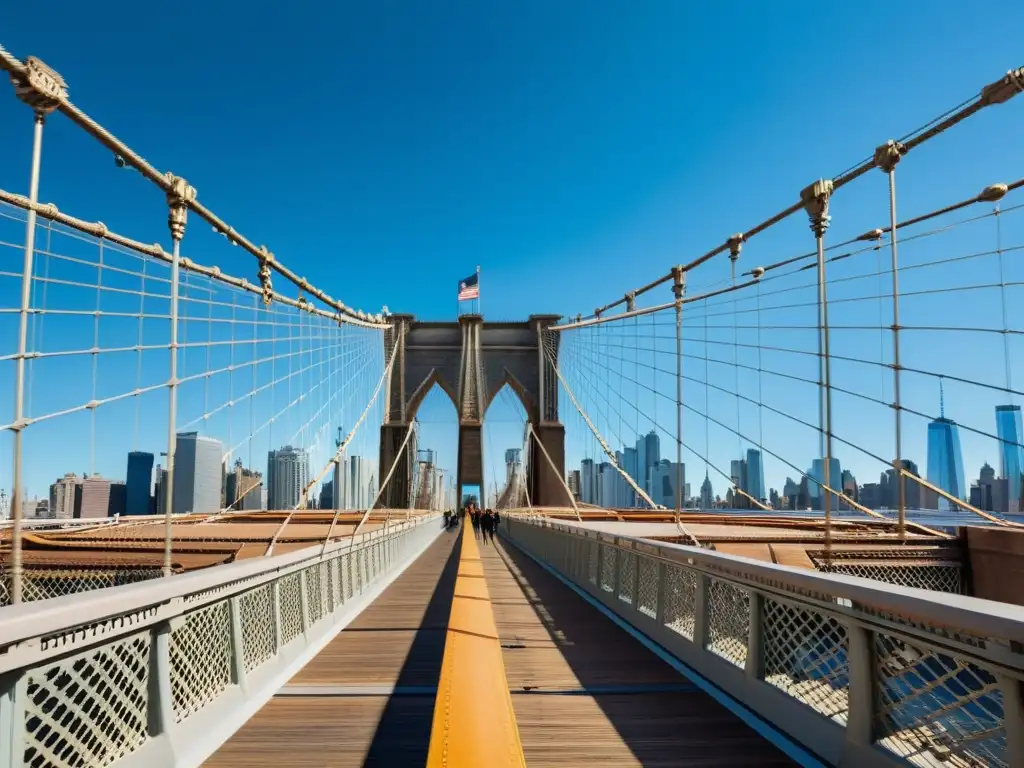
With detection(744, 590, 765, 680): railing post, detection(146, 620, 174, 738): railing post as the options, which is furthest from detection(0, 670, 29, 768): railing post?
detection(744, 590, 765, 680): railing post

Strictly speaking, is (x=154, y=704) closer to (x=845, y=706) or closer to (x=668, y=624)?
(x=845, y=706)

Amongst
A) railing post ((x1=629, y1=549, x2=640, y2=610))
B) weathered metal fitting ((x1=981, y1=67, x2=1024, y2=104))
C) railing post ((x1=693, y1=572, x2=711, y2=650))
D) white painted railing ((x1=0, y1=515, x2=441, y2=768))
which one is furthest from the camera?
railing post ((x1=629, y1=549, x2=640, y2=610))

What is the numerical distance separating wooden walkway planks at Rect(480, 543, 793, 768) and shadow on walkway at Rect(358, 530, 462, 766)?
471 mm

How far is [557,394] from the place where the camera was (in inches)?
1481

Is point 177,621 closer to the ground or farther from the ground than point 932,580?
farther from the ground

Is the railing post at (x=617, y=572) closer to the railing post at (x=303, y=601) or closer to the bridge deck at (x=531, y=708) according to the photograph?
the bridge deck at (x=531, y=708)

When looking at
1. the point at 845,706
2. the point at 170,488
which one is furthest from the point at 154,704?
the point at 845,706

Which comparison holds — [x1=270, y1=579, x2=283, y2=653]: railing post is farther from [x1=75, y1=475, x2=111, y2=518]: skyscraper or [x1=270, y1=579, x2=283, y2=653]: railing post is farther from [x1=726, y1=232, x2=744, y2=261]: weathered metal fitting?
[x1=75, y1=475, x2=111, y2=518]: skyscraper

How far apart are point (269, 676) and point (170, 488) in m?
1.34

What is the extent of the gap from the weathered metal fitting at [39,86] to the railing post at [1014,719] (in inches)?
212

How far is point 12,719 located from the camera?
2090 mm

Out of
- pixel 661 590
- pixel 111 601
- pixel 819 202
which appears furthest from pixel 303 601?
pixel 819 202

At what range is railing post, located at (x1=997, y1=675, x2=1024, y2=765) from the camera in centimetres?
203

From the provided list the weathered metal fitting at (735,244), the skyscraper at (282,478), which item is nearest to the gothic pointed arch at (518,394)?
the skyscraper at (282,478)
